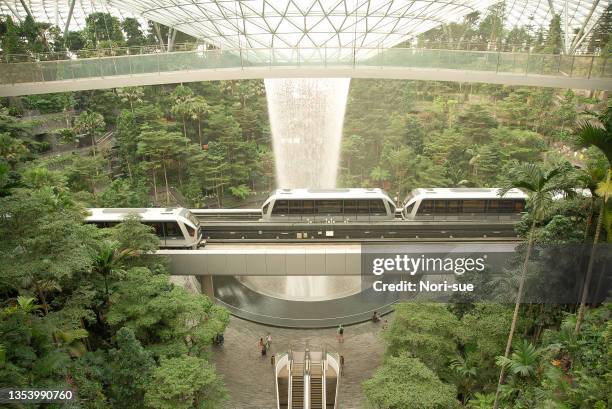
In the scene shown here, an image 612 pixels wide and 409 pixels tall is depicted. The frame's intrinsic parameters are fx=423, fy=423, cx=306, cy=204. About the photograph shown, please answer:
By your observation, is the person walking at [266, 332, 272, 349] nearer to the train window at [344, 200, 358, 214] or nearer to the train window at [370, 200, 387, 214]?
the train window at [344, 200, 358, 214]

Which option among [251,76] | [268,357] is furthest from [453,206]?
[251,76]

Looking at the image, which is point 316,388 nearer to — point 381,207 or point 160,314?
point 160,314

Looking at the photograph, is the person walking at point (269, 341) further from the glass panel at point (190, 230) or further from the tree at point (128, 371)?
the tree at point (128, 371)

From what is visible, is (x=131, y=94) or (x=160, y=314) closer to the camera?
(x=160, y=314)

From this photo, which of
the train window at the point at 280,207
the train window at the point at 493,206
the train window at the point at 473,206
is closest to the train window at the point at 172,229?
the train window at the point at 280,207

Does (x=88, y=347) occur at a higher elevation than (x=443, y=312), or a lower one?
lower

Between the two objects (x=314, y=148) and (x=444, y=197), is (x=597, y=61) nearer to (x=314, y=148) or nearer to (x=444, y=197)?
(x=444, y=197)

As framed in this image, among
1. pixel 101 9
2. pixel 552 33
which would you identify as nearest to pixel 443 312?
pixel 552 33

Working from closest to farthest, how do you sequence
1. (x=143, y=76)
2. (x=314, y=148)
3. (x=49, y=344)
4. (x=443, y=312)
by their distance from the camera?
(x=49, y=344) → (x=443, y=312) → (x=143, y=76) → (x=314, y=148)
